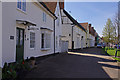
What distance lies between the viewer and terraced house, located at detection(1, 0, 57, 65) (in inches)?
291

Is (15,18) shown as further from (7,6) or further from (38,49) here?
(38,49)

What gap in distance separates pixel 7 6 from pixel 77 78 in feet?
18.5

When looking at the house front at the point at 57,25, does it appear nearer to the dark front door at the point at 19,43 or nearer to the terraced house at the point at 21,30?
the terraced house at the point at 21,30

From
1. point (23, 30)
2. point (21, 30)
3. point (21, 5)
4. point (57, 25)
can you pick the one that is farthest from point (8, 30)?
point (57, 25)

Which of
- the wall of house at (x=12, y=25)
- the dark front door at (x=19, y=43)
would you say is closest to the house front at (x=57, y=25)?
the wall of house at (x=12, y=25)

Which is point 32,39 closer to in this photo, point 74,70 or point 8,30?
point 8,30

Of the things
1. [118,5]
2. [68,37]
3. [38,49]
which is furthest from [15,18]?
[68,37]

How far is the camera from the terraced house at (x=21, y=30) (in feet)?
24.2

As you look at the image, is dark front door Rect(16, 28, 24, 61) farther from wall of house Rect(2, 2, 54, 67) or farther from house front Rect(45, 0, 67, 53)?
house front Rect(45, 0, 67, 53)

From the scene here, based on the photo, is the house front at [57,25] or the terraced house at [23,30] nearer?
the terraced house at [23,30]

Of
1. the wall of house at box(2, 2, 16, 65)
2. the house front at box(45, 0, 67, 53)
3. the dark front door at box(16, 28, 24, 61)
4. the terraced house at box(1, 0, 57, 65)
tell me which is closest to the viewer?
the wall of house at box(2, 2, 16, 65)

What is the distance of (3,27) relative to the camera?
279 inches

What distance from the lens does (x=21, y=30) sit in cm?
944

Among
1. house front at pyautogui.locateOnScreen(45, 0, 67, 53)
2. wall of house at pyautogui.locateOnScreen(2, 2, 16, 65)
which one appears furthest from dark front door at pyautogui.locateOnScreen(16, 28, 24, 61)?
house front at pyautogui.locateOnScreen(45, 0, 67, 53)
